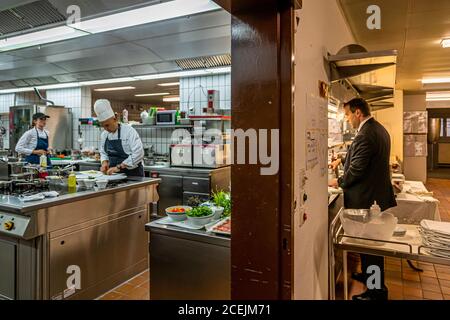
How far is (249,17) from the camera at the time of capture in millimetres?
1405

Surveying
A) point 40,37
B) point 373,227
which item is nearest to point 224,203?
point 373,227

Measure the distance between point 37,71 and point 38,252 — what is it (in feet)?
14.5

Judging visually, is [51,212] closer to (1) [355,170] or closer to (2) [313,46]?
(2) [313,46]

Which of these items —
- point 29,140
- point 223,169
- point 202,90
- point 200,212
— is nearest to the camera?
point 200,212

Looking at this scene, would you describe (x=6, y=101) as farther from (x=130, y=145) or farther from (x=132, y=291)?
(x=132, y=291)

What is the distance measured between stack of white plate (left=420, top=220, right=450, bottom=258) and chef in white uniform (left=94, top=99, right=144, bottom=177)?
9.26 ft

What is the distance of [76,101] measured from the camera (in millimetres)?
6977

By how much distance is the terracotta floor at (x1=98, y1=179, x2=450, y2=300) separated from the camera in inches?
109

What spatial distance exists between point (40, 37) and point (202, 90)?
2439 millimetres

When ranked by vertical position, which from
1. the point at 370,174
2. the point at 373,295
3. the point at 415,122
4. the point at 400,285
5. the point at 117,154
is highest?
the point at 415,122

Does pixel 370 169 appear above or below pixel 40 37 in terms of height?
below

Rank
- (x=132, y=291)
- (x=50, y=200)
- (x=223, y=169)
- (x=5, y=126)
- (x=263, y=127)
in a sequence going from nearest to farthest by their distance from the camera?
(x=263, y=127) < (x=50, y=200) < (x=132, y=291) < (x=223, y=169) < (x=5, y=126)

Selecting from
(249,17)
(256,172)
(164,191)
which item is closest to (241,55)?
(249,17)

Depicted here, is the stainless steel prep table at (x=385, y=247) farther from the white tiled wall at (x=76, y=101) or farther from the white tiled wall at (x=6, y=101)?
the white tiled wall at (x=6, y=101)
